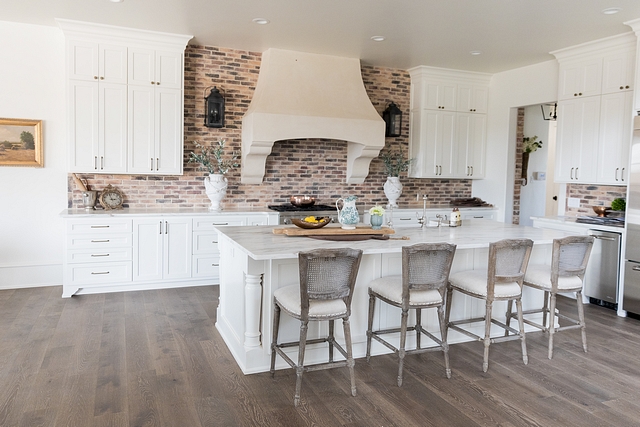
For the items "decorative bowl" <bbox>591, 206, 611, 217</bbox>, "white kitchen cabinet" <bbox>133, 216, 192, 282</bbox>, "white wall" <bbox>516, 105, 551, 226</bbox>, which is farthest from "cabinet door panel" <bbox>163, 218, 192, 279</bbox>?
"white wall" <bbox>516, 105, 551, 226</bbox>

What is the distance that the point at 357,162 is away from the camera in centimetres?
700

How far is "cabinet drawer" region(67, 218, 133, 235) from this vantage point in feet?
17.6

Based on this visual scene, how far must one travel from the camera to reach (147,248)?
223 inches

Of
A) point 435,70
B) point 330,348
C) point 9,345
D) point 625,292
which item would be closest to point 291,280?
point 330,348

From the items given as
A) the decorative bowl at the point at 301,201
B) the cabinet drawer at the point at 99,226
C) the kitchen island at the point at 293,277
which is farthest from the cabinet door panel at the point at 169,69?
the kitchen island at the point at 293,277

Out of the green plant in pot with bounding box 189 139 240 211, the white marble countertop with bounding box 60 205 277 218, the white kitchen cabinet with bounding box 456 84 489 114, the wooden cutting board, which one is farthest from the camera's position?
the white kitchen cabinet with bounding box 456 84 489 114

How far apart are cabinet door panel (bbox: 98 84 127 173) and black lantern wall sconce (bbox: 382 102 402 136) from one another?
3.46 metres

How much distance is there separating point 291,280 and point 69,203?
3568 millimetres

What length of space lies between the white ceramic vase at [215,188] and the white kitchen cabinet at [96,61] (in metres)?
1.44

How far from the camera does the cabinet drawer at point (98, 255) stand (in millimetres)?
5395

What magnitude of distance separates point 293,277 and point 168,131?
317 centimetres

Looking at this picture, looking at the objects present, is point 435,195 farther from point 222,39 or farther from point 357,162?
point 222,39

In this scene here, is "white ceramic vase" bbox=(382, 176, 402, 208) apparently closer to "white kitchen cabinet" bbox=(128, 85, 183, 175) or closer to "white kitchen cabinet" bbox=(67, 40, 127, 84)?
"white kitchen cabinet" bbox=(128, 85, 183, 175)

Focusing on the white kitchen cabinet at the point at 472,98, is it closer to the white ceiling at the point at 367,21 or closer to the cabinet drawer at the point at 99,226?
the white ceiling at the point at 367,21
